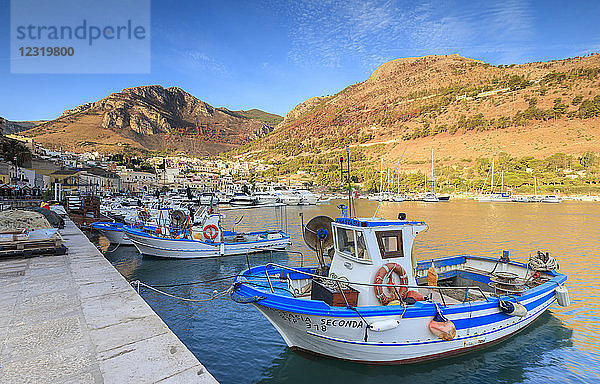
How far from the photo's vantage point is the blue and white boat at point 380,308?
709 centimetres

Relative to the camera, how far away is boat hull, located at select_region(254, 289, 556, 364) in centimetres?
709

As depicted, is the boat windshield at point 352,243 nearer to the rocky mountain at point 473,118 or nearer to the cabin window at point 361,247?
the cabin window at point 361,247

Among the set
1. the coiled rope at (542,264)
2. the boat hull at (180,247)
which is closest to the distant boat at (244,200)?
the boat hull at (180,247)

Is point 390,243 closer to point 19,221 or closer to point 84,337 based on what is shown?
point 84,337

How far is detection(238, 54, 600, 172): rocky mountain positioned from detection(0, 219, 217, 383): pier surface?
107196 mm

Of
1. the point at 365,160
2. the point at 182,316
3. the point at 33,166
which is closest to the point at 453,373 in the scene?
the point at 182,316

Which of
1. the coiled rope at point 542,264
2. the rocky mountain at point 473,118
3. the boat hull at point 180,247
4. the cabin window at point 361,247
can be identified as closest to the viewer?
the cabin window at point 361,247

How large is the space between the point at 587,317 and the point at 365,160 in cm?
11826

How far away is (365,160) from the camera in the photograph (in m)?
126

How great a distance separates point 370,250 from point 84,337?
6143 mm

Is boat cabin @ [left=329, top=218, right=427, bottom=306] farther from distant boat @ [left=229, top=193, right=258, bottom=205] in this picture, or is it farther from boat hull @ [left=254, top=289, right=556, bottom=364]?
distant boat @ [left=229, top=193, right=258, bottom=205]

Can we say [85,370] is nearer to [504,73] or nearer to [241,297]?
[241,297]

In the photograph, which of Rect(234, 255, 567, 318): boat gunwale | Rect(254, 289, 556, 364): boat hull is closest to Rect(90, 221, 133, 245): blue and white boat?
Rect(234, 255, 567, 318): boat gunwale

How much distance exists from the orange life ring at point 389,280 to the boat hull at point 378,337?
0.73 meters
